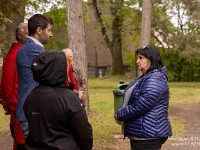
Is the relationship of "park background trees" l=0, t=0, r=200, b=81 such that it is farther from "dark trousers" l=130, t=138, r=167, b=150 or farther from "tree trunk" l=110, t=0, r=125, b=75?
"dark trousers" l=130, t=138, r=167, b=150

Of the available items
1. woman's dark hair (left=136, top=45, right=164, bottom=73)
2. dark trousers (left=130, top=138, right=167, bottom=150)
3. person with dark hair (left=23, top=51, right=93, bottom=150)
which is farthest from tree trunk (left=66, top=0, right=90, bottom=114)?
person with dark hair (left=23, top=51, right=93, bottom=150)

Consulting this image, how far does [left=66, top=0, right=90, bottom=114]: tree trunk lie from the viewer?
993 centimetres

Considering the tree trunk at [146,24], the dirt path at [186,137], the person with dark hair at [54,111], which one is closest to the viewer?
the person with dark hair at [54,111]

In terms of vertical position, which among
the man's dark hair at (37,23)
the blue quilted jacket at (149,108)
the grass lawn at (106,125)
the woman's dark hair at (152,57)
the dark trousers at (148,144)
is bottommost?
the grass lawn at (106,125)

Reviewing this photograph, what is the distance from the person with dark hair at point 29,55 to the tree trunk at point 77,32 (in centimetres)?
607

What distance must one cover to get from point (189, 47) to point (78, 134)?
60.8 feet

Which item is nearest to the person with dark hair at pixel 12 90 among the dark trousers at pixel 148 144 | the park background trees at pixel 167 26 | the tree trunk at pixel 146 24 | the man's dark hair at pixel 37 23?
the man's dark hair at pixel 37 23

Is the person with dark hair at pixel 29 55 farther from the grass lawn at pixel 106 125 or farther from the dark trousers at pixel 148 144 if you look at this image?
the grass lawn at pixel 106 125

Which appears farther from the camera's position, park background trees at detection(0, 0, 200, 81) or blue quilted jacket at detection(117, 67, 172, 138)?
park background trees at detection(0, 0, 200, 81)

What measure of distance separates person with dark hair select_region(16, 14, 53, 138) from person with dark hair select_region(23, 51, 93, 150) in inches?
30.7

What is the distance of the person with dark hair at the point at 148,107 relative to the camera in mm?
3922

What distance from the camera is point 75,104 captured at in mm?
2908

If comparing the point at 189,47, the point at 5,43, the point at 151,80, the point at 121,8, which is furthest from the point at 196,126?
the point at 121,8

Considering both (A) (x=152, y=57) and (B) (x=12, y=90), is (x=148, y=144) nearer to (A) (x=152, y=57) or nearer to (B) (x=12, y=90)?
(A) (x=152, y=57)
